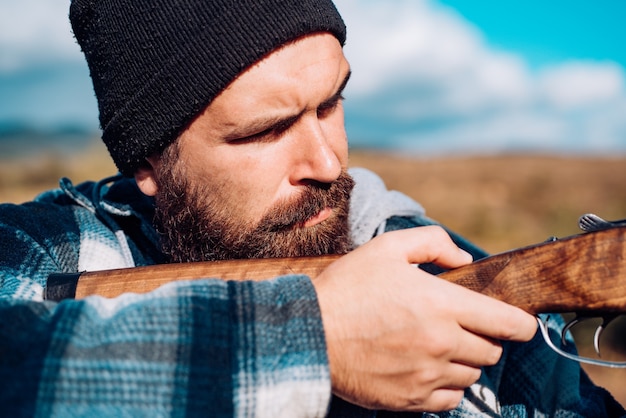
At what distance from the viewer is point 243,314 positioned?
1.73 m

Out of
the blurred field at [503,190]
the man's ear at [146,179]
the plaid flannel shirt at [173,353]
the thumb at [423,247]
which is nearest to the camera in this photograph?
the plaid flannel shirt at [173,353]

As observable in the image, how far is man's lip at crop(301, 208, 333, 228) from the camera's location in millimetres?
2791

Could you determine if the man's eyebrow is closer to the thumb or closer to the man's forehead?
the man's forehead

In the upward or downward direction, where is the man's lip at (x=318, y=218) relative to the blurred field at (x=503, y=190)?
downward

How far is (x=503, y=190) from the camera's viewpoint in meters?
26.8

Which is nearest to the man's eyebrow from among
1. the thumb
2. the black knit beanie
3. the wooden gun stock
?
the black knit beanie

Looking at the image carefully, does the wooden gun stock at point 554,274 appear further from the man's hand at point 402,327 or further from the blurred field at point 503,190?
the blurred field at point 503,190

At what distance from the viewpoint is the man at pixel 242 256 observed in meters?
1.65

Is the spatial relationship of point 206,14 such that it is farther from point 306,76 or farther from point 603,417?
point 603,417

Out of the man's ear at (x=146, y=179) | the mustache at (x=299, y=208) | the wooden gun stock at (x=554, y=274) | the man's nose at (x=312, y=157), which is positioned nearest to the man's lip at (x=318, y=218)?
the mustache at (x=299, y=208)

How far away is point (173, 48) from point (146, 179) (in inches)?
32.3

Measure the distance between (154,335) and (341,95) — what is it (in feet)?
5.98

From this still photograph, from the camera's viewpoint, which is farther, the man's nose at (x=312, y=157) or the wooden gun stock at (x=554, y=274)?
the man's nose at (x=312, y=157)

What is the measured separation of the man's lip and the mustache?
0.01 m
